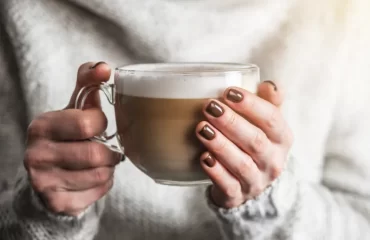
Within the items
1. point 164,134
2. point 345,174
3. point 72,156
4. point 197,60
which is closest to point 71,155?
point 72,156

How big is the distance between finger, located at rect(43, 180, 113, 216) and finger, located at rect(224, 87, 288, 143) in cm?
18

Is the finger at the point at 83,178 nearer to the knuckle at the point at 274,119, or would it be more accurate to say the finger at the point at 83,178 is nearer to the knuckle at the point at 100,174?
the knuckle at the point at 100,174

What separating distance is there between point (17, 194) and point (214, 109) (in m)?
0.29

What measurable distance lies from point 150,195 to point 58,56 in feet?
0.69

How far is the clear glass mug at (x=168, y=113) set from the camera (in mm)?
454

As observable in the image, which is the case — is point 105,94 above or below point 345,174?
above

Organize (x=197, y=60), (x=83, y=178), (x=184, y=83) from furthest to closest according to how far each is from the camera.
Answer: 1. (x=197, y=60)
2. (x=83, y=178)
3. (x=184, y=83)

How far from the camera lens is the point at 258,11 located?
730 mm

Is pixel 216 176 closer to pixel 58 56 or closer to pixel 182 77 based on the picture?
pixel 182 77

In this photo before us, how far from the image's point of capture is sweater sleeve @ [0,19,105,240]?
1.99 feet

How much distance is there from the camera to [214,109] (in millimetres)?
454

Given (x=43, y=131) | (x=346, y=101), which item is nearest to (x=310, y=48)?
(x=346, y=101)

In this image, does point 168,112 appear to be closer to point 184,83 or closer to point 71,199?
point 184,83

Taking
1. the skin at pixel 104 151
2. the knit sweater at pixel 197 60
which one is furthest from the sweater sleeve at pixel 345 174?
the skin at pixel 104 151
